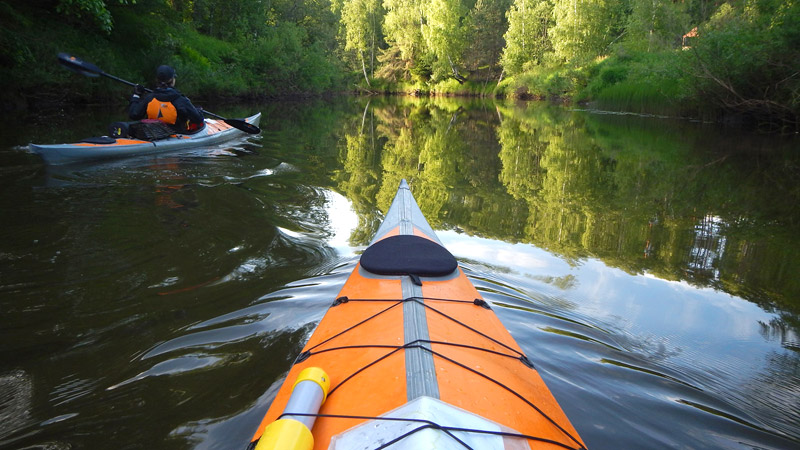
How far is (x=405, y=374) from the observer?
4.82 feet

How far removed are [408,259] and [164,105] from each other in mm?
5898

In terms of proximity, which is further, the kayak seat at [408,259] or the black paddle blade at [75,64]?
the black paddle blade at [75,64]

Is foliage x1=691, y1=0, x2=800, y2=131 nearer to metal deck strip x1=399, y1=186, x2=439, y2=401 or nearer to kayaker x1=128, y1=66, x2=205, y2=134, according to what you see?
metal deck strip x1=399, y1=186, x2=439, y2=401

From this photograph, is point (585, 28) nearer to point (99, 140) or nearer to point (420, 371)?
point (99, 140)

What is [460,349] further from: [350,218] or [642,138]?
[642,138]

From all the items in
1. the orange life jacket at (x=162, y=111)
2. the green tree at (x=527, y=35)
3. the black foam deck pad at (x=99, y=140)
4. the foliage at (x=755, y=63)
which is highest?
the green tree at (x=527, y=35)

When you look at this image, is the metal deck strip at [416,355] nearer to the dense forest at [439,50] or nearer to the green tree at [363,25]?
the dense forest at [439,50]

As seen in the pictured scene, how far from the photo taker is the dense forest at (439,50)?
11.0m

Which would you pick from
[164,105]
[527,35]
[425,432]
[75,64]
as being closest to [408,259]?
[425,432]

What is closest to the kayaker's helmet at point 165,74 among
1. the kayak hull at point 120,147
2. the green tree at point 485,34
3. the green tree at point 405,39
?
the kayak hull at point 120,147

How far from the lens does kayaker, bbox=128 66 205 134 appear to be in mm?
6652

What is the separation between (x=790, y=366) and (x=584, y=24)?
27492mm

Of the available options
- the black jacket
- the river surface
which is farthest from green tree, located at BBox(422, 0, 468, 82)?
the river surface

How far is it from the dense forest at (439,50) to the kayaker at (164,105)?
→ 4454 mm
